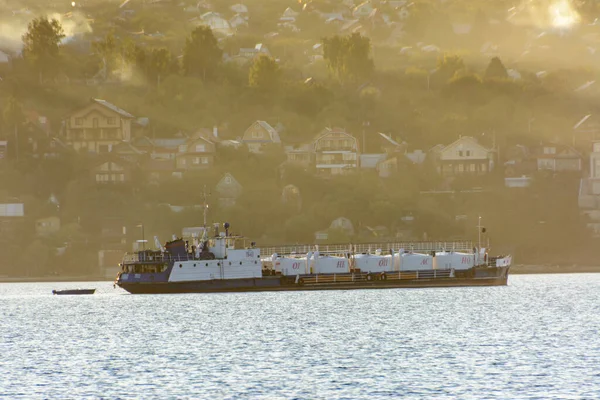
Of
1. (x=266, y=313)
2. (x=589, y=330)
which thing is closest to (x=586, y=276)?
(x=266, y=313)

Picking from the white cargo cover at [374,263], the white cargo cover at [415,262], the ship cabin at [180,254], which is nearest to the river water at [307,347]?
the ship cabin at [180,254]

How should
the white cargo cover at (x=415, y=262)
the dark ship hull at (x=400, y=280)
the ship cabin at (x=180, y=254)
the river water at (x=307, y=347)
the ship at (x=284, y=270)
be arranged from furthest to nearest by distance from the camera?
1. the white cargo cover at (x=415, y=262)
2. the dark ship hull at (x=400, y=280)
3. the ship at (x=284, y=270)
4. the ship cabin at (x=180, y=254)
5. the river water at (x=307, y=347)

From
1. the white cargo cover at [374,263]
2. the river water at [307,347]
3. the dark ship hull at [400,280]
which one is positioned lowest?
the river water at [307,347]

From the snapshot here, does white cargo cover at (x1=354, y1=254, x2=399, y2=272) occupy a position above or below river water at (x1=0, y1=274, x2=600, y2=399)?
above

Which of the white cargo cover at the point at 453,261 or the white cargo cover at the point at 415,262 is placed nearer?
the white cargo cover at the point at 415,262

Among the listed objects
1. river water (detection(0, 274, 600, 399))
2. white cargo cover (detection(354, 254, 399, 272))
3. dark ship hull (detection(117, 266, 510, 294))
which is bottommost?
river water (detection(0, 274, 600, 399))

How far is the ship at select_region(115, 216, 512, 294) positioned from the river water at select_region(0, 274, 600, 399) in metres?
2.80

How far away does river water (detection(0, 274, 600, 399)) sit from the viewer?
6912 cm

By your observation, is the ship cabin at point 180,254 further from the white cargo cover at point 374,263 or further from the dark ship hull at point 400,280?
the white cargo cover at point 374,263

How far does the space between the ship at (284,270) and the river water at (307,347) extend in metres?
2.80

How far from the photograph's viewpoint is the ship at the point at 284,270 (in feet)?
472

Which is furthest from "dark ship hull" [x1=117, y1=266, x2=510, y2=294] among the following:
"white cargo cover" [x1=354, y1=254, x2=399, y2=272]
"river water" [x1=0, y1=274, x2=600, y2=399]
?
"river water" [x1=0, y1=274, x2=600, y2=399]

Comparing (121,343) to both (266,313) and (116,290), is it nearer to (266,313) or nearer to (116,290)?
(266,313)

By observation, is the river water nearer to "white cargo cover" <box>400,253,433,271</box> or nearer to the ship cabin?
the ship cabin
